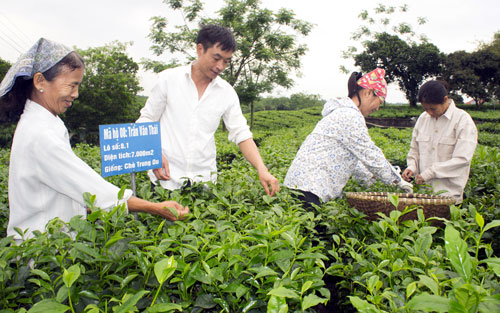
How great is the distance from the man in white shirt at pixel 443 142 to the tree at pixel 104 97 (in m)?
30.9

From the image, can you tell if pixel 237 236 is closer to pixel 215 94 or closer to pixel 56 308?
pixel 56 308

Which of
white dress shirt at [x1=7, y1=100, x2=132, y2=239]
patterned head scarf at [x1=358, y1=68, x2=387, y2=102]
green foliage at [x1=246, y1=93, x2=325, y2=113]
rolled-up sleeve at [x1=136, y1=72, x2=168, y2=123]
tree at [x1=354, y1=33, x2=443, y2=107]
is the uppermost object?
tree at [x1=354, y1=33, x2=443, y2=107]

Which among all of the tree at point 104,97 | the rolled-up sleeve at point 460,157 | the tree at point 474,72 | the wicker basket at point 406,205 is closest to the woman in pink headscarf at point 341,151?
the wicker basket at point 406,205

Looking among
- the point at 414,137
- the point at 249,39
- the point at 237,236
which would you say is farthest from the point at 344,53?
the point at 237,236

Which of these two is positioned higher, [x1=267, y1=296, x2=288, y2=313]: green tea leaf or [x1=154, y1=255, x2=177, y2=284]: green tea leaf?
[x1=154, y1=255, x2=177, y2=284]: green tea leaf

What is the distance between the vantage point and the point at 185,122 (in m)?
2.42

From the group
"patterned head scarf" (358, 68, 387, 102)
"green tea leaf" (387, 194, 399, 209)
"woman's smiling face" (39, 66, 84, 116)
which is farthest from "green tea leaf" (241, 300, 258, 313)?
"patterned head scarf" (358, 68, 387, 102)

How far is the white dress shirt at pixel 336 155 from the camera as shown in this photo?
95.7 inches

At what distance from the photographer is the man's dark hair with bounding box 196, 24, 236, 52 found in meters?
2.33

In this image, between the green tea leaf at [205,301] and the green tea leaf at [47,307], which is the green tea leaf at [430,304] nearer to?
the green tea leaf at [205,301]

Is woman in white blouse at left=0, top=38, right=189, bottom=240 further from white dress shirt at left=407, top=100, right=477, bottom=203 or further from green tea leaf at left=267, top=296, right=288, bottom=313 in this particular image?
white dress shirt at left=407, top=100, right=477, bottom=203

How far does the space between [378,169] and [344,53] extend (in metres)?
38.6

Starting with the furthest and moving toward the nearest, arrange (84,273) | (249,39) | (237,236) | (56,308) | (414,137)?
(249,39) → (414,137) → (237,236) → (84,273) → (56,308)

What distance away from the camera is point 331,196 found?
99.7 inches
